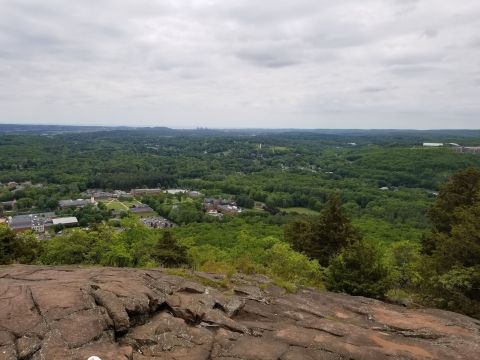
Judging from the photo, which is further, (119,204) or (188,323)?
(119,204)

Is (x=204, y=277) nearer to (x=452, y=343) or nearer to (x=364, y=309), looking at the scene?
(x=364, y=309)

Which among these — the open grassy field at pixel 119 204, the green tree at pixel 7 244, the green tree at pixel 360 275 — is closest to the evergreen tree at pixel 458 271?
the green tree at pixel 360 275

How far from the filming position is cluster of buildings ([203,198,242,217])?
8831 centimetres

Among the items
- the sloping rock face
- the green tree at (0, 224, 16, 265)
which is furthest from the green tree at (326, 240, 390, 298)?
the green tree at (0, 224, 16, 265)

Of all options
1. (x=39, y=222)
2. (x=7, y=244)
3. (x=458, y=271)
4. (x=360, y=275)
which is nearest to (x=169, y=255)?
(x=7, y=244)

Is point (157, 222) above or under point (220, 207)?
above

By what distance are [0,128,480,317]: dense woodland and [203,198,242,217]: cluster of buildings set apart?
296cm

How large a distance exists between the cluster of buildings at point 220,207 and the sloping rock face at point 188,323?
7313 centimetres

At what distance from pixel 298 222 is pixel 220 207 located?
62.7 m

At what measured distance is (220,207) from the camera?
9519 centimetres

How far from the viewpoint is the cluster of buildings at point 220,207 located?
88.3m

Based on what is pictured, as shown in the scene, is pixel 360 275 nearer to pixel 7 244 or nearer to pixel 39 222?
pixel 7 244

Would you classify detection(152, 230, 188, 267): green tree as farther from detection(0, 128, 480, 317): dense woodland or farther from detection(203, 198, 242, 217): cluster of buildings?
detection(203, 198, 242, 217): cluster of buildings

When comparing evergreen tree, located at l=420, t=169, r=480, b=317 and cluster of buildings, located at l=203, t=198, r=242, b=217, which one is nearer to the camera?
evergreen tree, located at l=420, t=169, r=480, b=317
